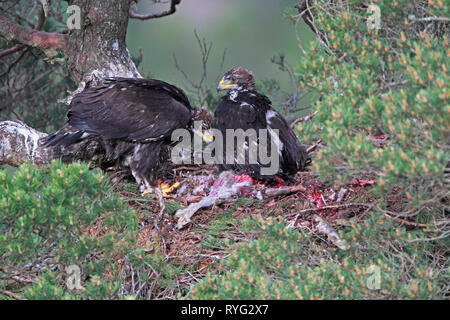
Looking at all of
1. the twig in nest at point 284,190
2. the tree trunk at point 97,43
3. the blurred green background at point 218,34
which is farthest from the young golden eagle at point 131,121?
the blurred green background at point 218,34

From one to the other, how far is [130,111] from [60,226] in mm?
2220

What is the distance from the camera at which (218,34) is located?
22.0 meters

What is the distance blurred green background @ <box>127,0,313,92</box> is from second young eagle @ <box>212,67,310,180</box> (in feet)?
40.9

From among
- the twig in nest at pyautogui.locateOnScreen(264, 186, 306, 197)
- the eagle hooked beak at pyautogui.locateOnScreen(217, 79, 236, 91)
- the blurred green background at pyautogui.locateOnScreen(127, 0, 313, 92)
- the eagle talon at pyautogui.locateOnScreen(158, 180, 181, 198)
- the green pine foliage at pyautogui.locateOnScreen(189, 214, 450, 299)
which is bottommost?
the green pine foliage at pyautogui.locateOnScreen(189, 214, 450, 299)

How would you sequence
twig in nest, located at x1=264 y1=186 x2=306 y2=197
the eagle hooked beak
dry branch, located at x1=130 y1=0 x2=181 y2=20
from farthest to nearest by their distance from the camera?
dry branch, located at x1=130 y1=0 x2=181 y2=20
the eagle hooked beak
twig in nest, located at x1=264 y1=186 x2=306 y2=197

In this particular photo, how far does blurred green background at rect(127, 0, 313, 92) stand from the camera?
1944 cm

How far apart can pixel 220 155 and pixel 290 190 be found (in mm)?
765

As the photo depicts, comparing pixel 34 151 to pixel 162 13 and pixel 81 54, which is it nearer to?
pixel 81 54

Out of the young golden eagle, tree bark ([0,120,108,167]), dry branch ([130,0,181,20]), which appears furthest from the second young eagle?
dry branch ([130,0,181,20])

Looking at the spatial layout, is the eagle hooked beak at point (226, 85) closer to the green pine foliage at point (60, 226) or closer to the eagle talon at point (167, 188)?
the eagle talon at point (167, 188)

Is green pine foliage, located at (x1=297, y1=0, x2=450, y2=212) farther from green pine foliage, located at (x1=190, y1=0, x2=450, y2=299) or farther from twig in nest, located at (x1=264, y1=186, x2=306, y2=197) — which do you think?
twig in nest, located at (x1=264, y1=186, x2=306, y2=197)

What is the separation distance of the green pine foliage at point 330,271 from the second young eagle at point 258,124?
1.61 meters

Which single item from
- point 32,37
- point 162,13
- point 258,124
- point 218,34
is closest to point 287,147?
point 258,124

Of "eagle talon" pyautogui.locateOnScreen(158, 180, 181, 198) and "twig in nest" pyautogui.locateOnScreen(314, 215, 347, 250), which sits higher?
"eagle talon" pyautogui.locateOnScreen(158, 180, 181, 198)
